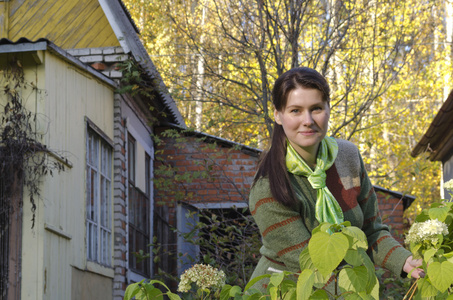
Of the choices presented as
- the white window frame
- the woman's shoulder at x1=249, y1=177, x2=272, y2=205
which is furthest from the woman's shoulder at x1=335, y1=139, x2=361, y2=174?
the white window frame

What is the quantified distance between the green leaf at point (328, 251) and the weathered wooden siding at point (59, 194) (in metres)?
5.09

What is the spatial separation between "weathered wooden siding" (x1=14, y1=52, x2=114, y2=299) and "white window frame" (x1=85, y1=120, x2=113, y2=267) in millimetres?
239

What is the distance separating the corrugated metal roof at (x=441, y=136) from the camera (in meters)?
10.1

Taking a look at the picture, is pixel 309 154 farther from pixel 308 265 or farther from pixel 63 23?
pixel 63 23

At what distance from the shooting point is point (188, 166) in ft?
39.3

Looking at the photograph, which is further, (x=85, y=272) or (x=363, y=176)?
(x=85, y=272)

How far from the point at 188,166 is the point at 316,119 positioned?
366 inches

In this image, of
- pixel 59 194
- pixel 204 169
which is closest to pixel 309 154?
pixel 59 194

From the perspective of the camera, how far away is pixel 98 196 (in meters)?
8.69

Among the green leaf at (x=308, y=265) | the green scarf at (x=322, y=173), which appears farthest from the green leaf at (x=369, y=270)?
Answer: the green scarf at (x=322, y=173)

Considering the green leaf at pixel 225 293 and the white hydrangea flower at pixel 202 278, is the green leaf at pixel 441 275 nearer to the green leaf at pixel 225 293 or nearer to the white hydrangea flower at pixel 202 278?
the green leaf at pixel 225 293

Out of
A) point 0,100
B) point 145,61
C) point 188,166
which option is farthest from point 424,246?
point 188,166

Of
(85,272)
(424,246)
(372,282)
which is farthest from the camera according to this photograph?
(85,272)

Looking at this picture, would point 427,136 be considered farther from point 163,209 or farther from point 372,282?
point 372,282
